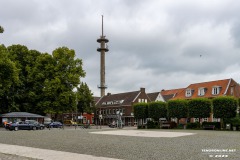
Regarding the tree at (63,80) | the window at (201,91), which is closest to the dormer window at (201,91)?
the window at (201,91)

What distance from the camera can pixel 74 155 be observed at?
1571 centimetres

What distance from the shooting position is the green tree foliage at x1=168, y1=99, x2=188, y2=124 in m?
55.3

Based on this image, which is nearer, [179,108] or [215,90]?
[179,108]

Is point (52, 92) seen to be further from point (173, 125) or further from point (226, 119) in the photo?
point (226, 119)

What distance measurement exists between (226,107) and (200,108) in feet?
15.9

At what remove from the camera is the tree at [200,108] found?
52312 millimetres

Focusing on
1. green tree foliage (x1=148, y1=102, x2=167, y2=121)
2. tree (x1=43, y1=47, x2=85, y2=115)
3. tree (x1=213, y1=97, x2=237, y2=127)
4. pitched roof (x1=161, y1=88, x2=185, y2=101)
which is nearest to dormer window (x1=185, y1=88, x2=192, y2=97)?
pitched roof (x1=161, y1=88, x2=185, y2=101)

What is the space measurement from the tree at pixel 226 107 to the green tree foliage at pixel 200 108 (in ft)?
8.15

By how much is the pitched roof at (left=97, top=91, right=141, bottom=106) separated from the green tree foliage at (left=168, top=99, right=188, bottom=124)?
3440 centimetres

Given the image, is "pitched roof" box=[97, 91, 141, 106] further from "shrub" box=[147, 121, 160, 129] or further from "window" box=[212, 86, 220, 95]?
"shrub" box=[147, 121, 160, 129]

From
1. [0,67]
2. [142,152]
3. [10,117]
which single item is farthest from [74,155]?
[10,117]

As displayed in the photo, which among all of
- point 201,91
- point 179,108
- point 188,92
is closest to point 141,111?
point 179,108

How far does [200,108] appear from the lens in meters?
52.7

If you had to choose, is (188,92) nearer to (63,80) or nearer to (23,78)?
(63,80)
